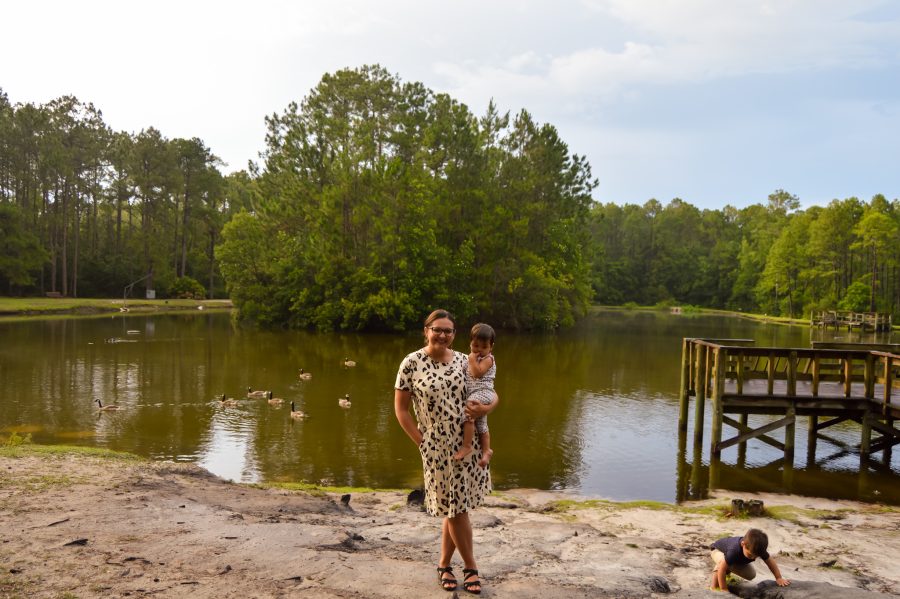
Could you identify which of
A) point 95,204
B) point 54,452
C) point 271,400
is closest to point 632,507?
point 54,452

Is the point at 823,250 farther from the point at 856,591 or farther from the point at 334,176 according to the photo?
the point at 856,591

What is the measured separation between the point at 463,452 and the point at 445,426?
26 cm

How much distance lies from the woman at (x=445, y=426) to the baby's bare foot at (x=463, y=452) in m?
0.03

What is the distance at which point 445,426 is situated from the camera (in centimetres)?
512

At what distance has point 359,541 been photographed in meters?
6.81

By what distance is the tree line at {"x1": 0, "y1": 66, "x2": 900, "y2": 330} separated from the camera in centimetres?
4478

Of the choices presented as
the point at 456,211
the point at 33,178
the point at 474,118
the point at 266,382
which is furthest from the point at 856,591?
the point at 33,178

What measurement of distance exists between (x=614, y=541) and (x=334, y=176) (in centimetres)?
4331

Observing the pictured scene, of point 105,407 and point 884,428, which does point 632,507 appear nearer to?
point 884,428

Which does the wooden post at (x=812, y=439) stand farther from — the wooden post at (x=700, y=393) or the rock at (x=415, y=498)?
the rock at (x=415, y=498)

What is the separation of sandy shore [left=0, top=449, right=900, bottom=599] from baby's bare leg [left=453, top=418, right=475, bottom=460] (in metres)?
1.13

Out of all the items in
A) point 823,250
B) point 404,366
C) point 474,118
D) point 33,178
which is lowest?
point 404,366

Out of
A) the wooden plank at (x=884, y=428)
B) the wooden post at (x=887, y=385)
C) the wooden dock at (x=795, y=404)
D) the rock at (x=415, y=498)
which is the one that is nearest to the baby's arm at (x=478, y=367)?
the rock at (x=415, y=498)

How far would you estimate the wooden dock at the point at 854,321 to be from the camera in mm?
53750
